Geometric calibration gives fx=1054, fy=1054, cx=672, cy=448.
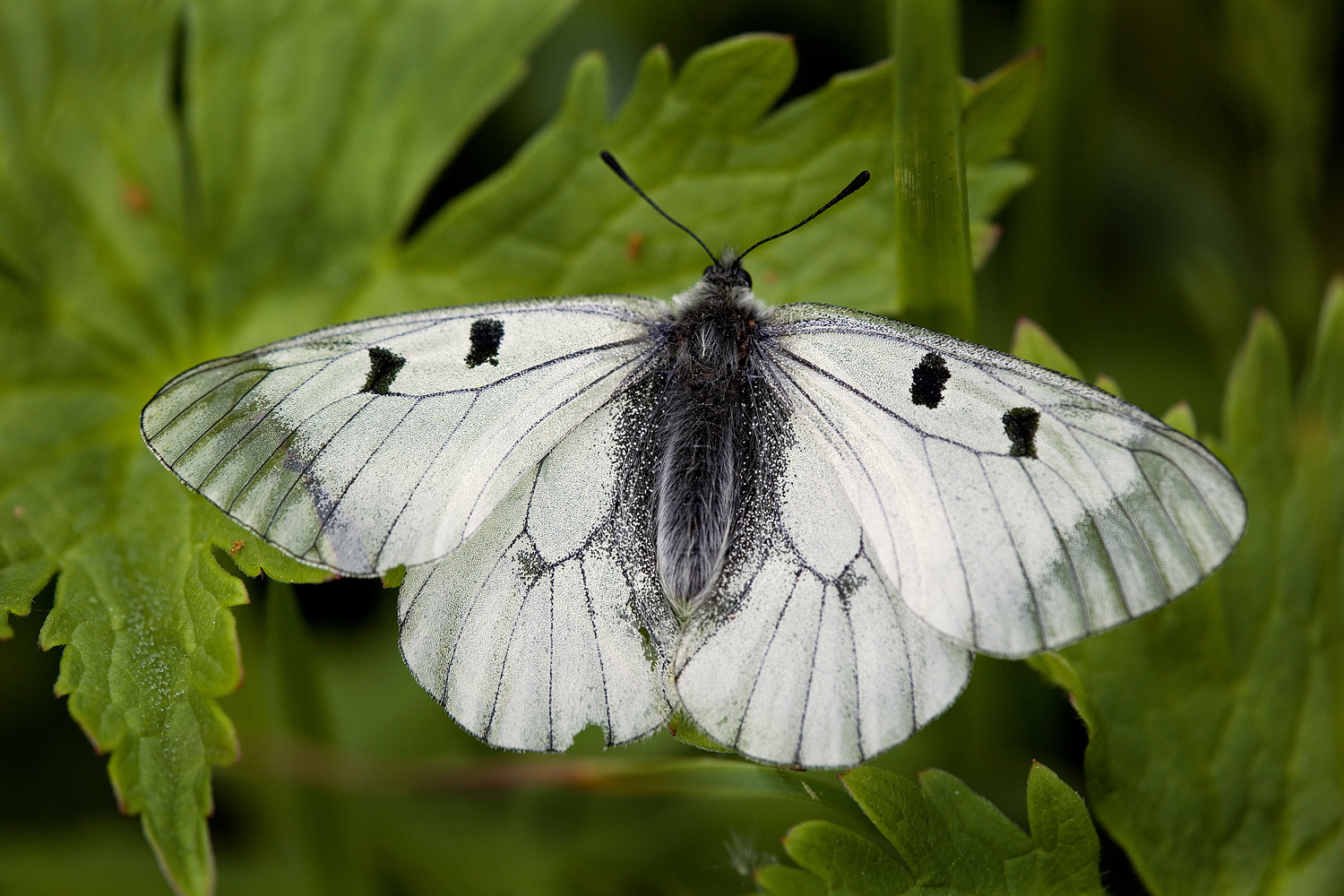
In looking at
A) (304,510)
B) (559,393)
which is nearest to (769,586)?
(559,393)

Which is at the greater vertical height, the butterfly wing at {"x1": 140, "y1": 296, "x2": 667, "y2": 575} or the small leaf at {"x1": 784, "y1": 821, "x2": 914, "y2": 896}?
the butterfly wing at {"x1": 140, "y1": 296, "x2": 667, "y2": 575}

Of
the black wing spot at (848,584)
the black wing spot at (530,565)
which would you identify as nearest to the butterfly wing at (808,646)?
the black wing spot at (848,584)

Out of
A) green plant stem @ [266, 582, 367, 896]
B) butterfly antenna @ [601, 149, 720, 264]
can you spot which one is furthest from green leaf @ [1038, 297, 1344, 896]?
green plant stem @ [266, 582, 367, 896]

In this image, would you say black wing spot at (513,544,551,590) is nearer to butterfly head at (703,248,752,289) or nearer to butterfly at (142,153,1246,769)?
butterfly at (142,153,1246,769)

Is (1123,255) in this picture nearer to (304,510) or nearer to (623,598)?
(623,598)

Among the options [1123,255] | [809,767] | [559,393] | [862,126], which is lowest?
[809,767]

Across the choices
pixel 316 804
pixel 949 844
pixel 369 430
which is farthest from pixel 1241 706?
pixel 316 804

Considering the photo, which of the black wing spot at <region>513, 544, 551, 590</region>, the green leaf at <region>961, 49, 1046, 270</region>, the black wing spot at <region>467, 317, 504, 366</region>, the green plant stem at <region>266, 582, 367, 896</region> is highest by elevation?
the green leaf at <region>961, 49, 1046, 270</region>

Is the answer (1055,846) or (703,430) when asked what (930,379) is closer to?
(703,430)
